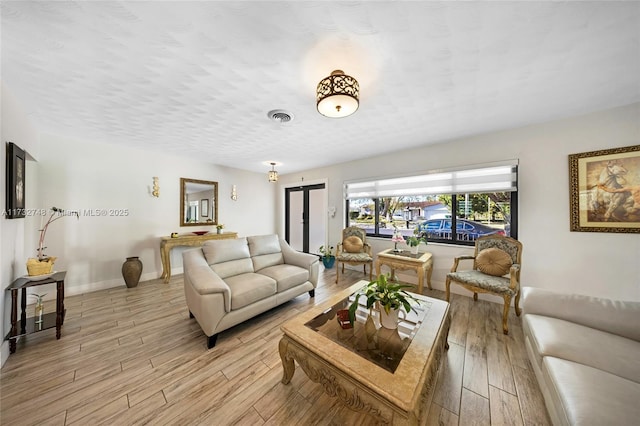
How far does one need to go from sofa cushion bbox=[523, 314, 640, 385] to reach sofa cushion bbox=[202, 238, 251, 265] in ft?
9.66

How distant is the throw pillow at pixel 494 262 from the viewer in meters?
2.48

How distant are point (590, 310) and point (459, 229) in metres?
1.86

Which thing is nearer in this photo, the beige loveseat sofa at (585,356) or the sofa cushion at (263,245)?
the beige loveseat sofa at (585,356)

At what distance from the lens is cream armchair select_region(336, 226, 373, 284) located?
140 inches

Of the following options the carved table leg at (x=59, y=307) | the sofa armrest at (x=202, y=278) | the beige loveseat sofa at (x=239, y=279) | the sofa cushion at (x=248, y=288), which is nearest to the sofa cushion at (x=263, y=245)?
the beige loveseat sofa at (x=239, y=279)

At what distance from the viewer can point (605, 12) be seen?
1.16m

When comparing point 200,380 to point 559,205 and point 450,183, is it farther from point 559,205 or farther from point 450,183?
point 559,205

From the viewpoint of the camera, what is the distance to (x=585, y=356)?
3.87ft

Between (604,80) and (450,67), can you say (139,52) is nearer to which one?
(450,67)

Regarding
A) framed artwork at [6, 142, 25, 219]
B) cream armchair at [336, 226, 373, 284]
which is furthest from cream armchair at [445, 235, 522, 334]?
framed artwork at [6, 142, 25, 219]

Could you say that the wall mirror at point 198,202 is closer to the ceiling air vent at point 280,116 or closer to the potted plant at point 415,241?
the ceiling air vent at point 280,116

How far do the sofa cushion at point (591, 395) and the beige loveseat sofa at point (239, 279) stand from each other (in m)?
2.22

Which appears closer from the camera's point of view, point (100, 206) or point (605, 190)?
point (605, 190)

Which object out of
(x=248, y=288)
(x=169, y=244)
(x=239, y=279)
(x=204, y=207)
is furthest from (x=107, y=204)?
(x=248, y=288)
